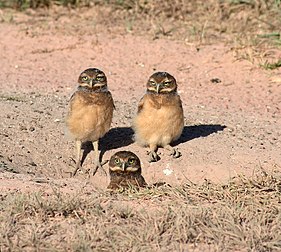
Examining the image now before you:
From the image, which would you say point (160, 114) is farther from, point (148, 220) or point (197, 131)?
point (148, 220)

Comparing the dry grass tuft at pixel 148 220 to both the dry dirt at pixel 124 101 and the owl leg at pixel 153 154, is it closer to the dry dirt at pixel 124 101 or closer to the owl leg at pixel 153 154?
the dry dirt at pixel 124 101

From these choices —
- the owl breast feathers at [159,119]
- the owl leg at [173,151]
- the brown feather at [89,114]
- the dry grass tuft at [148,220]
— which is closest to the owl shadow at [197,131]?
the owl leg at [173,151]

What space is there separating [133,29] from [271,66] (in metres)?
2.66

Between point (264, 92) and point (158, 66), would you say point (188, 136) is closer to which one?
point (264, 92)

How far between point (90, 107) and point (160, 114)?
0.74 meters

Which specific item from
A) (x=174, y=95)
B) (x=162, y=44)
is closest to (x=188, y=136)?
(x=174, y=95)

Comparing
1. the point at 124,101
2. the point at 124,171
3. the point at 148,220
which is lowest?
the point at 124,101

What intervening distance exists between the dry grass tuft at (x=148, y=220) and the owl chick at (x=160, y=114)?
1.90m

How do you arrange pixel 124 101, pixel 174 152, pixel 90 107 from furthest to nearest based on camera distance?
pixel 124 101
pixel 174 152
pixel 90 107

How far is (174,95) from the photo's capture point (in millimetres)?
→ 8844

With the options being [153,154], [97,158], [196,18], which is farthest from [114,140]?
[196,18]

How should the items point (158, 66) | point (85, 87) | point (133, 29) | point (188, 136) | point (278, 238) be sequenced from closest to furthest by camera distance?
point (278, 238), point (85, 87), point (188, 136), point (158, 66), point (133, 29)

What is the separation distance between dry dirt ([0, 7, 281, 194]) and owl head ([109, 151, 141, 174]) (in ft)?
1.32

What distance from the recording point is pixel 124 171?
7.90 meters
